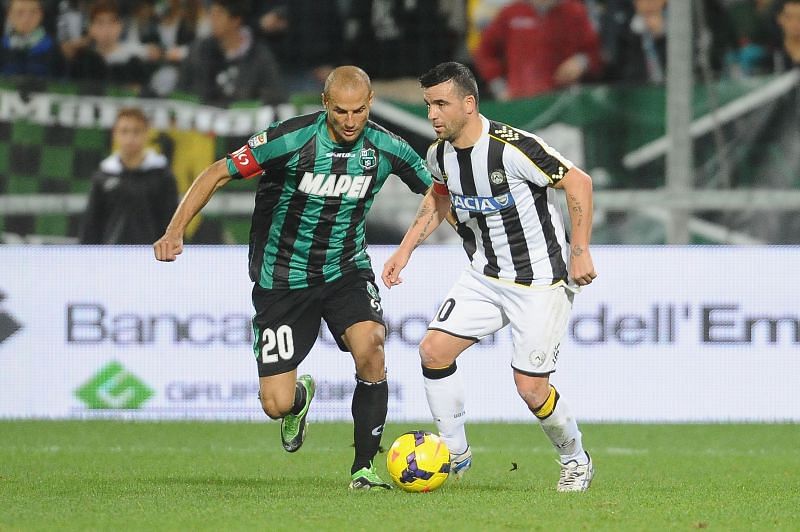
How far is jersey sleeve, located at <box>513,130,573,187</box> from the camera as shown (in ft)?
21.6

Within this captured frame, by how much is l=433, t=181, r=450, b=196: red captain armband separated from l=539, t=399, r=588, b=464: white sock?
1182 mm

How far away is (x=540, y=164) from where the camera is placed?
658 centimetres

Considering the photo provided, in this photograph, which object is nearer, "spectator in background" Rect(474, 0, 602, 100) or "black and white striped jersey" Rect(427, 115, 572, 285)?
"black and white striped jersey" Rect(427, 115, 572, 285)

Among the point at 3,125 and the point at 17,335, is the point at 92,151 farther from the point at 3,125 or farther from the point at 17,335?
the point at 17,335

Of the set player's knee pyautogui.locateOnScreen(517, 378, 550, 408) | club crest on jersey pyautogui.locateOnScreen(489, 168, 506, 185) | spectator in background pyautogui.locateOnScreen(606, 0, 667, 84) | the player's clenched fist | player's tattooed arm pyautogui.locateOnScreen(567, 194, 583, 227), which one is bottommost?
player's knee pyautogui.locateOnScreen(517, 378, 550, 408)

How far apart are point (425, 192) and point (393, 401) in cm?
312

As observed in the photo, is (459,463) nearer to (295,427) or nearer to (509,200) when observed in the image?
(295,427)

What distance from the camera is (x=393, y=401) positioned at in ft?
32.6

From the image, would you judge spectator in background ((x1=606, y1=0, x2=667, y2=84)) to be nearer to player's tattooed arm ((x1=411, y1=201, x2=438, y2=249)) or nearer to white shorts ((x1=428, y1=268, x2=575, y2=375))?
player's tattooed arm ((x1=411, y1=201, x2=438, y2=249))

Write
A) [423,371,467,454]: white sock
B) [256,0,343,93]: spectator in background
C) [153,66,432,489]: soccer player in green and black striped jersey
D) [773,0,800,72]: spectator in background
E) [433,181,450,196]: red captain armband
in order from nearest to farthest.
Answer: [153,66,432,489]: soccer player in green and black striped jersey → [423,371,467,454]: white sock → [433,181,450,196]: red captain armband → [773,0,800,72]: spectator in background → [256,0,343,93]: spectator in background

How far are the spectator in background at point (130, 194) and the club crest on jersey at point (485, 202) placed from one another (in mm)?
5456

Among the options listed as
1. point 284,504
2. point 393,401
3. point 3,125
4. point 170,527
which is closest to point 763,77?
point 393,401

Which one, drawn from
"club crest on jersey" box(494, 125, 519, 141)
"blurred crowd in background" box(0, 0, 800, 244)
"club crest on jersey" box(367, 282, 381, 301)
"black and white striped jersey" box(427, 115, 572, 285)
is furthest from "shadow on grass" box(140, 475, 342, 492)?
"blurred crowd in background" box(0, 0, 800, 244)

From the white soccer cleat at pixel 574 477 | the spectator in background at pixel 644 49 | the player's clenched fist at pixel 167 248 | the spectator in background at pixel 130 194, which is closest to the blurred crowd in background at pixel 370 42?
the spectator in background at pixel 644 49
